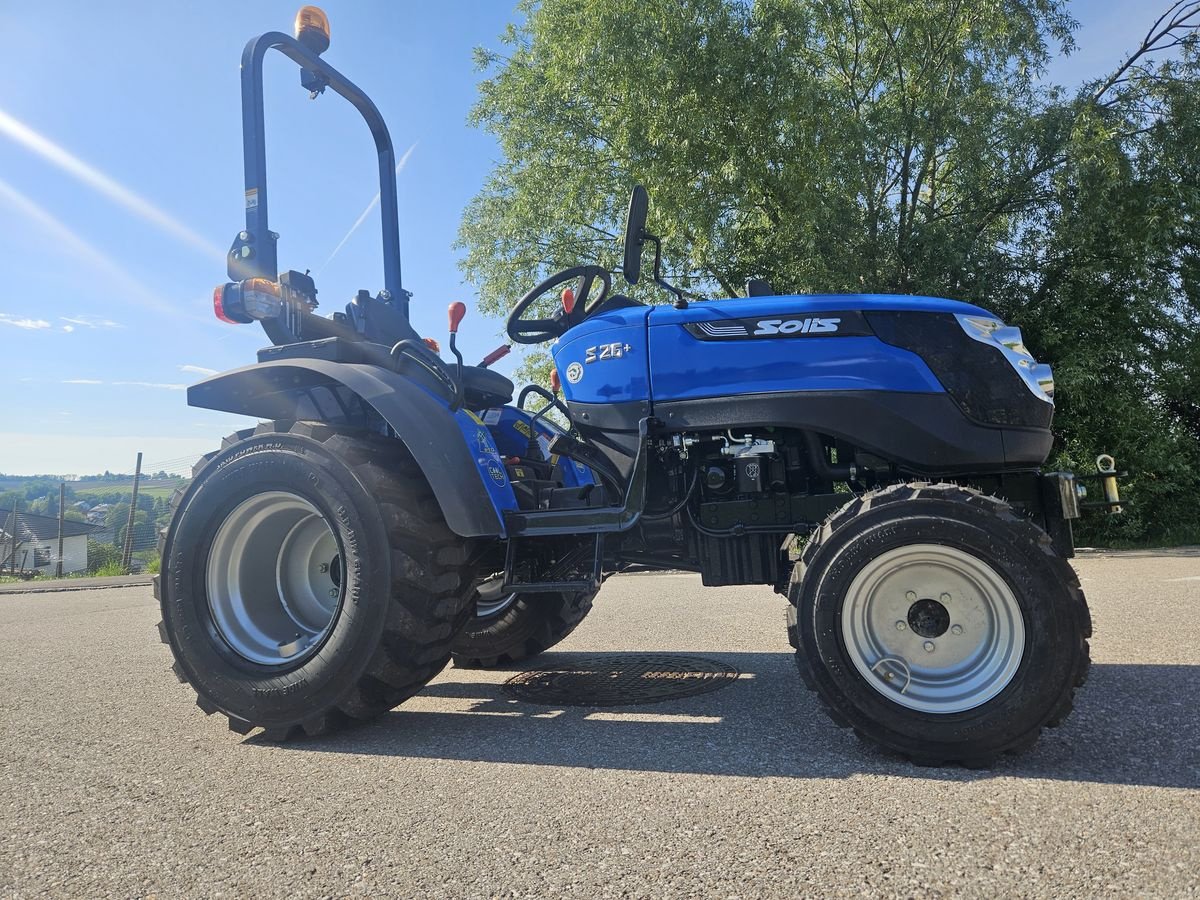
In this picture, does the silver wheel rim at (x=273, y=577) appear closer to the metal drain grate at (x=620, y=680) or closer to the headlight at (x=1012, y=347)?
the metal drain grate at (x=620, y=680)

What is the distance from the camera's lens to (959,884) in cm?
154

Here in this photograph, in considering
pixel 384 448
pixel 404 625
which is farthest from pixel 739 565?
pixel 384 448

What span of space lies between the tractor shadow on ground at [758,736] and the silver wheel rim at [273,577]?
475 mm

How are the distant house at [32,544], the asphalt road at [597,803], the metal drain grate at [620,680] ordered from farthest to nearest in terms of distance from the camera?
the distant house at [32,544] < the metal drain grate at [620,680] < the asphalt road at [597,803]

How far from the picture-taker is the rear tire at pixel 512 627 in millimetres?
4055

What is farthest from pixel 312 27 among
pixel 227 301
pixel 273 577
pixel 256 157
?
pixel 273 577

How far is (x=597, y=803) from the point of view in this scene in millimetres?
2070

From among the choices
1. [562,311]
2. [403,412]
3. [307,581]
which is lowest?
[307,581]

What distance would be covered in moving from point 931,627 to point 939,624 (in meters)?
0.03

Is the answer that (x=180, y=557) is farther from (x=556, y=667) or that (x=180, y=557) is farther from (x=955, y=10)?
(x=955, y=10)

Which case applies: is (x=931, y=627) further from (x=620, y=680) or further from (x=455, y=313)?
(x=455, y=313)

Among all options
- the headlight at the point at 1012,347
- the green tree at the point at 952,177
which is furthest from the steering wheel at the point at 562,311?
the green tree at the point at 952,177

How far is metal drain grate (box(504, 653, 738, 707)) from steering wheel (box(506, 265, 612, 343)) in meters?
1.55

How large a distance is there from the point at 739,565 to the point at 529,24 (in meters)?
16.7
